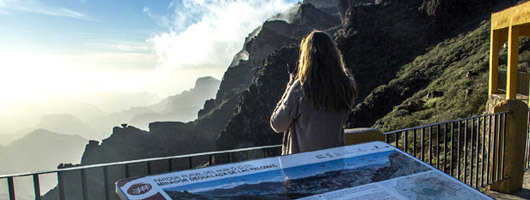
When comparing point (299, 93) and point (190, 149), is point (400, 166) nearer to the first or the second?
point (299, 93)

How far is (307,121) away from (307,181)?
697mm

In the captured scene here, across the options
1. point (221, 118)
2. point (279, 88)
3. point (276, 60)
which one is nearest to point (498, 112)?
point (279, 88)

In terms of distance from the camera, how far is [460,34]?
34812 mm

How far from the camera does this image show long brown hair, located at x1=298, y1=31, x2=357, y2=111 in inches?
99.1

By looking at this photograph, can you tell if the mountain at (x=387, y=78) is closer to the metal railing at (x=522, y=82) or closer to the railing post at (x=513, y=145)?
the metal railing at (x=522, y=82)

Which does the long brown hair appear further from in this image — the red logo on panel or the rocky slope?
the rocky slope

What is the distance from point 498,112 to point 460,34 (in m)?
34.3

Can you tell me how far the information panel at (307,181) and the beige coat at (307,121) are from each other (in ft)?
1.03

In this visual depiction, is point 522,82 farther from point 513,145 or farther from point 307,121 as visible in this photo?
point 307,121

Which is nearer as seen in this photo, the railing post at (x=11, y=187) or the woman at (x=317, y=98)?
the woman at (x=317, y=98)

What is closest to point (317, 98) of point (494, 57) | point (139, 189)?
point (139, 189)

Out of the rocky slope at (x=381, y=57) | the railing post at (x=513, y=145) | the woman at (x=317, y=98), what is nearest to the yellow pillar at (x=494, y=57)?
the railing post at (x=513, y=145)

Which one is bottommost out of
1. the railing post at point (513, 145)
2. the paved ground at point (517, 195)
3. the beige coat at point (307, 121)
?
the paved ground at point (517, 195)

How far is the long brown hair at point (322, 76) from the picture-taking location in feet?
8.26
